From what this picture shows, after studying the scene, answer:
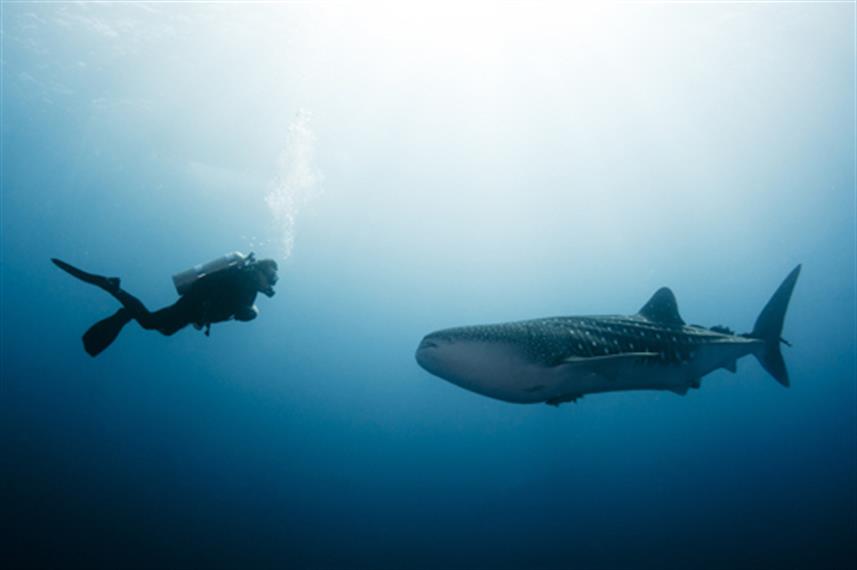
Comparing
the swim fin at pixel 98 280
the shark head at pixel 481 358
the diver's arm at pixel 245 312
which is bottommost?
the shark head at pixel 481 358

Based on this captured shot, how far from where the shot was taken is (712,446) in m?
62.3

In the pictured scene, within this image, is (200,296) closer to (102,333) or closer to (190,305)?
(190,305)

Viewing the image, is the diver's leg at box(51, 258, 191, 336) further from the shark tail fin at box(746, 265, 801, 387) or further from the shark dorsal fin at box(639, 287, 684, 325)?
the shark tail fin at box(746, 265, 801, 387)

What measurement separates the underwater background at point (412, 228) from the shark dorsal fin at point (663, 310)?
22959 mm

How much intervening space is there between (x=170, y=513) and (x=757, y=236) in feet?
267

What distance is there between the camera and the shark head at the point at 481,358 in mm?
3412

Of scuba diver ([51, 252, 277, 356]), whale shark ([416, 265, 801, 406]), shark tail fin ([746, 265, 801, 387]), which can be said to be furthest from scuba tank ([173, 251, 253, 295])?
shark tail fin ([746, 265, 801, 387])

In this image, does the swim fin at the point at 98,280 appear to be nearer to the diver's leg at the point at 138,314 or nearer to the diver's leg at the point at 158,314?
the diver's leg at the point at 138,314

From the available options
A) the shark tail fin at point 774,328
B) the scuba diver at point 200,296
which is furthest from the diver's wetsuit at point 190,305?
the shark tail fin at point 774,328

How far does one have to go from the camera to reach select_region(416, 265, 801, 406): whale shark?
136 inches

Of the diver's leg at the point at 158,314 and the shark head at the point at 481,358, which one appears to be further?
the diver's leg at the point at 158,314

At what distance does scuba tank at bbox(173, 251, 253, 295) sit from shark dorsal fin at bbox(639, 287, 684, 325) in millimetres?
6118

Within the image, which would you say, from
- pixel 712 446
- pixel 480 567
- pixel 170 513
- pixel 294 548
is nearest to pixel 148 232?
pixel 170 513

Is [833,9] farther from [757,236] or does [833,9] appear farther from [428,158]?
[757,236]
